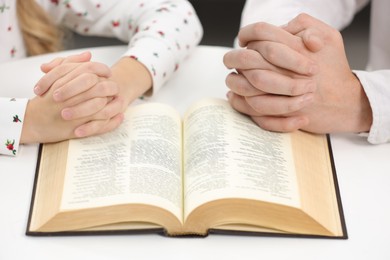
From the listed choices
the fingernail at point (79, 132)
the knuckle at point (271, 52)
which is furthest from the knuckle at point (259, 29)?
the fingernail at point (79, 132)

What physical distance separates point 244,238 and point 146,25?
1.44ft

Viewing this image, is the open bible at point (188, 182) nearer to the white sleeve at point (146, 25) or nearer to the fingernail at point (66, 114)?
the fingernail at point (66, 114)

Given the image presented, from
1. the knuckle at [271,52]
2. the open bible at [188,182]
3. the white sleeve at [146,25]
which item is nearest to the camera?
the open bible at [188,182]

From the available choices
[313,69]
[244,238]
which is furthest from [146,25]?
[244,238]

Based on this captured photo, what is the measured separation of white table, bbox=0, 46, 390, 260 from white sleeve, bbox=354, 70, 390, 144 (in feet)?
0.07

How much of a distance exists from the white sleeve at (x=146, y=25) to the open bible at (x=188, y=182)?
0.16m

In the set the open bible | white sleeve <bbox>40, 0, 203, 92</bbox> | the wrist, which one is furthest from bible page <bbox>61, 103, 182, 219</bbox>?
the wrist

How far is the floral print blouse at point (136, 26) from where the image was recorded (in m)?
0.95

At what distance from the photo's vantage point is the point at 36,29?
1.07m

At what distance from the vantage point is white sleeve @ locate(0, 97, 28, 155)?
80 centimetres

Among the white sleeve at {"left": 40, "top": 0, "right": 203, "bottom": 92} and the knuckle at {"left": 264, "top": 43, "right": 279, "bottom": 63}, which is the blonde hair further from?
the knuckle at {"left": 264, "top": 43, "right": 279, "bottom": 63}

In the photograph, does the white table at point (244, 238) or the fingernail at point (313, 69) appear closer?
the white table at point (244, 238)

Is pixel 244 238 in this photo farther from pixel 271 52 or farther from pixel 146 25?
pixel 146 25

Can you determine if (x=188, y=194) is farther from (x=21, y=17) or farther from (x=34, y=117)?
(x=21, y=17)
